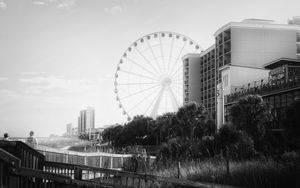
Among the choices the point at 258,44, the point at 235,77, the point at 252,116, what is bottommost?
the point at 252,116

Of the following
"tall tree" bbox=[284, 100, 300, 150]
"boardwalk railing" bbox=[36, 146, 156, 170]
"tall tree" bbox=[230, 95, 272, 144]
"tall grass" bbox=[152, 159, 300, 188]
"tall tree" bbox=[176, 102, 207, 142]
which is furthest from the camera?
"tall tree" bbox=[176, 102, 207, 142]

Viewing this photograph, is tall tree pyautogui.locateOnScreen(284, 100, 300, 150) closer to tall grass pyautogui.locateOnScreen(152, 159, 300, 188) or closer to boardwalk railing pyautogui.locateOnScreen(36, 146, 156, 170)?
boardwalk railing pyautogui.locateOnScreen(36, 146, 156, 170)

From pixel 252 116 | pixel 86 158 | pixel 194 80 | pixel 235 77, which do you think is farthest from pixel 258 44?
pixel 86 158

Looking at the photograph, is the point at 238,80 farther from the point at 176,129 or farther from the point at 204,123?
the point at 176,129

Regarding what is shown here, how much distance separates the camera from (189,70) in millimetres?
111062

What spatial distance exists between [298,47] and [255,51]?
12.0 meters

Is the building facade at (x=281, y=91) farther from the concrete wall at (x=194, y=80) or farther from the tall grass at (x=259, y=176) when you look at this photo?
the concrete wall at (x=194, y=80)

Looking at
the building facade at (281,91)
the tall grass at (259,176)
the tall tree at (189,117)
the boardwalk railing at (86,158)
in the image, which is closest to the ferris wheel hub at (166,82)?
the tall tree at (189,117)

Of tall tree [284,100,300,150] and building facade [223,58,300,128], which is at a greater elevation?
→ building facade [223,58,300,128]

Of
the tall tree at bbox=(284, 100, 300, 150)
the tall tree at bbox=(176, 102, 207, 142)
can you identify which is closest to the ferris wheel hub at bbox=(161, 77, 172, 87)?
the tall tree at bbox=(176, 102, 207, 142)

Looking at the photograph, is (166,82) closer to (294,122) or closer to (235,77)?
(235,77)

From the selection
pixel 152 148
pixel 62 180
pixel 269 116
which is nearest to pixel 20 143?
pixel 62 180

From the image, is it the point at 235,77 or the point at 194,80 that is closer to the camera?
the point at 235,77

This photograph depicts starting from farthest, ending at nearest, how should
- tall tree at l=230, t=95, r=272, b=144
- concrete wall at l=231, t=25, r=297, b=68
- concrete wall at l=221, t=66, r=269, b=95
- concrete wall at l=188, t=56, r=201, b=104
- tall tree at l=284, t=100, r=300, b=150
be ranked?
concrete wall at l=188, t=56, r=201, b=104, concrete wall at l=231, t=25, r=297, b=68, concrete wall at l=221, t=66, r=269, b=95, tall tree at l=230, t=95, r=272, b=144, tall tree at l=284, t=100, r=300, b=150
